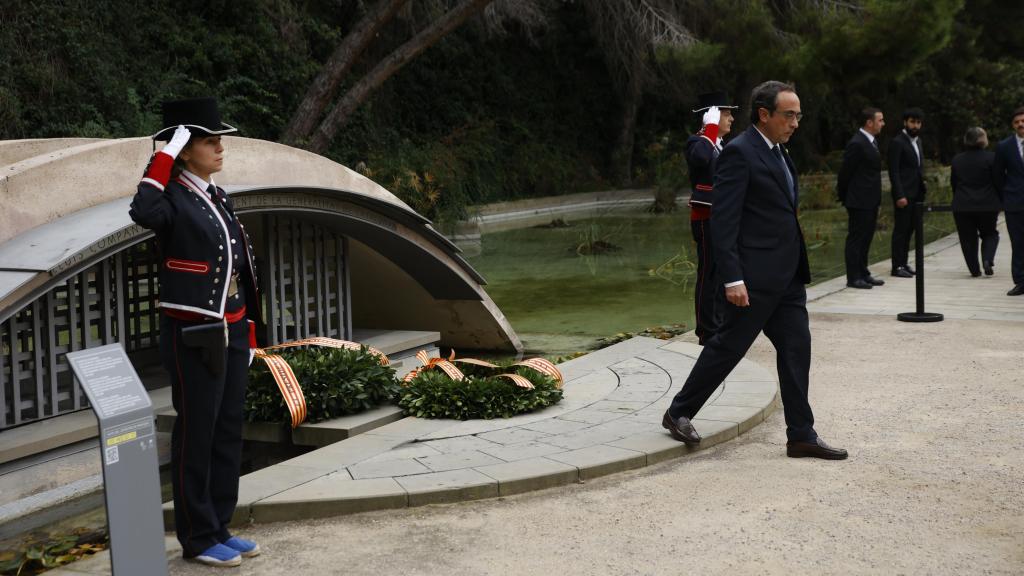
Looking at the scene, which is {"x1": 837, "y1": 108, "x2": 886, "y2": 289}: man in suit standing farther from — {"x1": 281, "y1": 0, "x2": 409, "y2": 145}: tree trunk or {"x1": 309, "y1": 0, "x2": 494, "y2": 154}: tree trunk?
{"x1": 281, "y1": 0, "x2": 409, "y2": 145}: tree trunk

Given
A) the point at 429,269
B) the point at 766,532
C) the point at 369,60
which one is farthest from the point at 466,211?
the point at 766,532

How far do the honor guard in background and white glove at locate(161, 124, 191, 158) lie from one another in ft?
15.0

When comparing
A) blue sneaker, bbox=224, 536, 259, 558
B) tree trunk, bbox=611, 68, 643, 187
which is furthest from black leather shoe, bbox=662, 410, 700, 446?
tree trunk, bbox=611, 68, 643, 187

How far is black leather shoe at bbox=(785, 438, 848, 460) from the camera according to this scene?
5383mm

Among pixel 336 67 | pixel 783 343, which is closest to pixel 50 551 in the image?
pixel 783 343

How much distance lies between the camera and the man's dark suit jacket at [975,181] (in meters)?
11.8

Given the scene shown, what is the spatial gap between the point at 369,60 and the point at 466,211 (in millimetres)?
6444

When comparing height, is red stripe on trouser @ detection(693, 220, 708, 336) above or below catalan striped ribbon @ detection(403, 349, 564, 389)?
above

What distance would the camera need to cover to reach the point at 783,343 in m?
5.37

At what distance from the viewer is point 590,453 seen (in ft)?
17.7

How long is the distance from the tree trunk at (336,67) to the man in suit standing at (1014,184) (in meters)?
9.63

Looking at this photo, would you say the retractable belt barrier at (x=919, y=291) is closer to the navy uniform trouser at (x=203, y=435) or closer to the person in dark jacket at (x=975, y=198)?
the person in dark jacket at (x=975, y=198)

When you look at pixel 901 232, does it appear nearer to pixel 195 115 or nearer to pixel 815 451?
pixel 815 451

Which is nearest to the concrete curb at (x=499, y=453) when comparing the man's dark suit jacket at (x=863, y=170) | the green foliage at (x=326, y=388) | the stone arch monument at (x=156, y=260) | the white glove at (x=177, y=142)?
the green foliage at (x=326, y=388)
